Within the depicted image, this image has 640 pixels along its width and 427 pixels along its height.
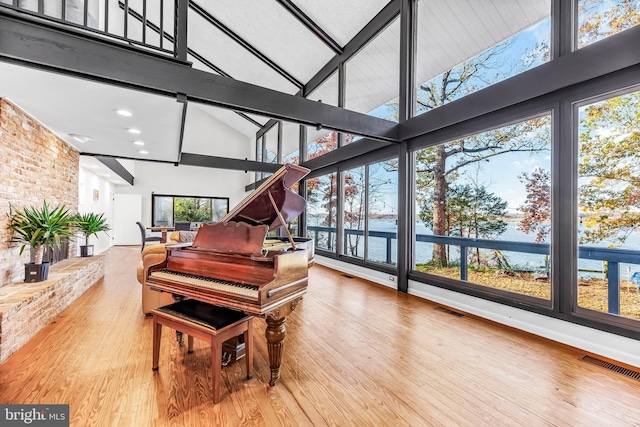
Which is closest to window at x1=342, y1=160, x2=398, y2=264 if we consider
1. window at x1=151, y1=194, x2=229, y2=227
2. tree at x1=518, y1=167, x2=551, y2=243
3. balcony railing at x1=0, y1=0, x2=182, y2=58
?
tree at x1=518, y1=167, x2=551, y2=243

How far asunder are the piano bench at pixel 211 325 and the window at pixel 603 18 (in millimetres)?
3898

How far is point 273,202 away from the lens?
91.5 inches

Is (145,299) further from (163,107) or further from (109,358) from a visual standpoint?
(163,107)

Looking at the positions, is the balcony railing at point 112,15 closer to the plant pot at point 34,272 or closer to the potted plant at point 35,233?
the potted plant at point 35,233

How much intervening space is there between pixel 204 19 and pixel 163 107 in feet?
13.5

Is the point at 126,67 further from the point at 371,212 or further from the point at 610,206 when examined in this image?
the point at 610,206

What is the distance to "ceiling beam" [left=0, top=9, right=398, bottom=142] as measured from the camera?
2129 millimetres

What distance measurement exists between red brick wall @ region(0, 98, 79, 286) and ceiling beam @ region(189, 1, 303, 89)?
374 cm

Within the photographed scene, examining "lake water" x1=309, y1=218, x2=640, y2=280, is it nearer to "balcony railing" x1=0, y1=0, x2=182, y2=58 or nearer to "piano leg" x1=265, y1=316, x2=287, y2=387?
"piano leg" x1=265, y1=316, x2=287, y2=387

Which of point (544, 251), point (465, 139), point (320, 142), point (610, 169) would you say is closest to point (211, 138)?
point (320, 142)

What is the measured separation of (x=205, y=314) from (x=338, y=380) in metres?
1.07

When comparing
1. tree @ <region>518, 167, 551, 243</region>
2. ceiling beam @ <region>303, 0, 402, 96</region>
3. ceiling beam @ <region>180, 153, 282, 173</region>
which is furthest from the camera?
ceiling beam @ <region>180, 153, 282, 173</region>

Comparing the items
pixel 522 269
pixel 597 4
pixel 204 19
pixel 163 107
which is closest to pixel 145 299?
pixel 163 107

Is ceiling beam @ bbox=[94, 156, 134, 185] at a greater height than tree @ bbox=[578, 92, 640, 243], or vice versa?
ceiling beam @ bbox=[94, 156, 134, 185]
